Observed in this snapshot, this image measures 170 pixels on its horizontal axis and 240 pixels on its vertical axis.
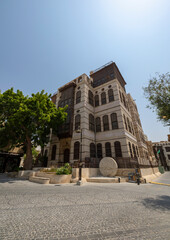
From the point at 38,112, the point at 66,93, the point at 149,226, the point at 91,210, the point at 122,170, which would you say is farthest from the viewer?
the point at 66,93

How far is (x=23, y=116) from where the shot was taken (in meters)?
13.9

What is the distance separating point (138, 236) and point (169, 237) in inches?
30.5

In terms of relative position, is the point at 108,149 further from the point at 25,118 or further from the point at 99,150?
the point at 25,118

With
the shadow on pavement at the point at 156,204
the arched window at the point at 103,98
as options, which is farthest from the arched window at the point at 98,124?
the shadow on pavement at the point at 156,204

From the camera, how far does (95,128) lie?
19172 mm

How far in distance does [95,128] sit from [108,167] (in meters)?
7.74

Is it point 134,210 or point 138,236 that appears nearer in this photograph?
point 138,236

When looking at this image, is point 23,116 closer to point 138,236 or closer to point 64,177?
point 64,177

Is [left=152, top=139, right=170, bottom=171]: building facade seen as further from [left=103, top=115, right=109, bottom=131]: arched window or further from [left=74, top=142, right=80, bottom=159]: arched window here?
[left=74, top=142, right=80, bottom=159]: arched window

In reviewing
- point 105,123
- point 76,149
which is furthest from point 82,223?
point 105,123

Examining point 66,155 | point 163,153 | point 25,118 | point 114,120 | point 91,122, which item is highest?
point 91,122

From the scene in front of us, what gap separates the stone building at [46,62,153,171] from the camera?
51.5 ft

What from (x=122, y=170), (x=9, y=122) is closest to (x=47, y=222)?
(x=122, y=170)

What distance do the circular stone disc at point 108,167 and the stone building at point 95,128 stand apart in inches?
47.0
